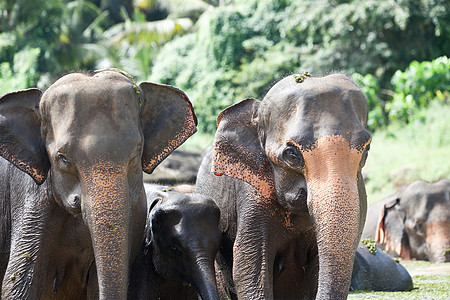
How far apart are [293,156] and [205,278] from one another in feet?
4.64

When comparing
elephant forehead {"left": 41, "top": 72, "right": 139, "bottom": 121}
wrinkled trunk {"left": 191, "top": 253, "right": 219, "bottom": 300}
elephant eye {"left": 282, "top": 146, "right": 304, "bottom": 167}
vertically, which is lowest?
wrinkled trunk {"left": 191, "top": 253, "right": 219, "bottom": 300}

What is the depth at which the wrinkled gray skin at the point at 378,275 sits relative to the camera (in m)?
7.95

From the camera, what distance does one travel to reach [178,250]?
5758 millimetres

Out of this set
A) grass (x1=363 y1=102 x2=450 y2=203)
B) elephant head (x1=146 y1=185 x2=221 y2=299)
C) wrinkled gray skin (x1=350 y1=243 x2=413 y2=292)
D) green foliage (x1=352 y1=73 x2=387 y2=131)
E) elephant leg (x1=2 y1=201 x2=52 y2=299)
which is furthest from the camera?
green foliage (x1=352 y1=73 x2=387 y2=131)

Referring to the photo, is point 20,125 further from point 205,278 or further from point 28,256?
point 205,278

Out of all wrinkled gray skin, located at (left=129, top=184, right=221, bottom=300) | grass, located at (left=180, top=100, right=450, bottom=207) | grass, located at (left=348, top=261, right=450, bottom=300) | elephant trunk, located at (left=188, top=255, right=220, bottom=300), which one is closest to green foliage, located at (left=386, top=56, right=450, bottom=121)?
grass, located at (left=180, top=100, right=450, bottom=207)

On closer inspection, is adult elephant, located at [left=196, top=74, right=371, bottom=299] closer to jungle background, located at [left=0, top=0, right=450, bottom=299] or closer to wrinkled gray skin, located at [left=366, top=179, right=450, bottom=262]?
wrinkled gray skin, located at [left=366, top=179, right=450, bottom=262]

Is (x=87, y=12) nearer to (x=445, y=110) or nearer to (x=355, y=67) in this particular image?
(x=355, y=67)

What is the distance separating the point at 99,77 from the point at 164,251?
5.93 ft

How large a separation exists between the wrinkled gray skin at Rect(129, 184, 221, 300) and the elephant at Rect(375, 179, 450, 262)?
209 inches

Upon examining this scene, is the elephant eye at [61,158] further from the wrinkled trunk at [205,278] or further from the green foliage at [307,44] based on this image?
the green foliage at [307,44]

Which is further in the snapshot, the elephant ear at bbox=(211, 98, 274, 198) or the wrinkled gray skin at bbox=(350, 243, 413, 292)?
the wrinkled gray skin at bbox=(350, 243, 413, 292)

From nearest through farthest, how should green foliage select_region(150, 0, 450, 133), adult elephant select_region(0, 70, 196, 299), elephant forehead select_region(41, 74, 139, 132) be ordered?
adult elephant select_region(0, 70, 196, 299), elephant forehead select_region(41, 74, 139, 132), green foliage select_region(150, 0, 450, 133)

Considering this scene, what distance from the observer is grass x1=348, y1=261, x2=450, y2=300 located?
686 cm
